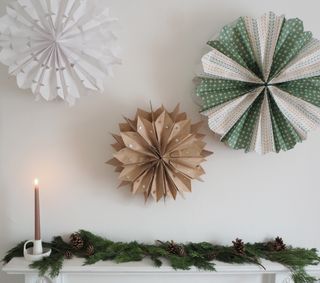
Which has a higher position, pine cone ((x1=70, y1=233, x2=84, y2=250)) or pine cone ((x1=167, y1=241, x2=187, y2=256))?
pine cone ((x1=70, y1=233, x2=84, y2=250))

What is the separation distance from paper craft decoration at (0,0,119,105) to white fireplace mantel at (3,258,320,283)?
1.74 ft

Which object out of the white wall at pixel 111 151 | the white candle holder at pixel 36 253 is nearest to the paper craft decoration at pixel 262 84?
the white wall at pixel 111 151

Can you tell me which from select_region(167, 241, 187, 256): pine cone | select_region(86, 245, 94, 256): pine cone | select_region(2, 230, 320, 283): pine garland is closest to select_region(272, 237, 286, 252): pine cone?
select_region(2, 230, 320, 283): pine garland

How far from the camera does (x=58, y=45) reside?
0.98 meters

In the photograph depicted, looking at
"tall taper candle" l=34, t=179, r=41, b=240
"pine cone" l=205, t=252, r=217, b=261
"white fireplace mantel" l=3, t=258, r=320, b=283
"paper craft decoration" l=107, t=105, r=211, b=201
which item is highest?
"paper craft decoration" l=107, t=105, r=211, b=201

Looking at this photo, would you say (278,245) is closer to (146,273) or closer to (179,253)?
(179,253)

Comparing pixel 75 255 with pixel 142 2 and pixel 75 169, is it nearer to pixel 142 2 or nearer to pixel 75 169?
pixel 75 169

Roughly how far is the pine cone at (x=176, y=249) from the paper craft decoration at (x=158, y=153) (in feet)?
0.55

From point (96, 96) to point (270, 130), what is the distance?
23.4 inches

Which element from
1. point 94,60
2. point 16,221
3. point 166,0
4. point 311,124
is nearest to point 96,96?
point 94,60

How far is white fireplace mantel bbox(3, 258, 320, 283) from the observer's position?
1016 millimetres

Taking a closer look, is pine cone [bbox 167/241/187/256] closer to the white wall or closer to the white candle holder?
the white wall

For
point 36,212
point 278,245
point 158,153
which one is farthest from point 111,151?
point 278,245

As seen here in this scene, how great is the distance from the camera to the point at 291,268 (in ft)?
3.46
